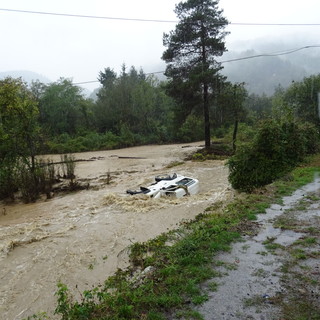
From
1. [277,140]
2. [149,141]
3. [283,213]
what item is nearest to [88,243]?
[283,213]

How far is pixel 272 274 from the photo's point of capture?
14.1 ft

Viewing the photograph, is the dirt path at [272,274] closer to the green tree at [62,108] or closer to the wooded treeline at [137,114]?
the wooded treeline at [137,114]

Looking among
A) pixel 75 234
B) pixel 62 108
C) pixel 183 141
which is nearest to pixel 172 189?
pixel 75 234

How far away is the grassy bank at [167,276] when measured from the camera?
3.61 metres

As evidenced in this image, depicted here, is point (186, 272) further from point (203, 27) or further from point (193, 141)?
point (193, 141)

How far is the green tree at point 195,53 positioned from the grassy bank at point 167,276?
52.5ft

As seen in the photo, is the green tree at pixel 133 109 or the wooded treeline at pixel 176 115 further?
the green tree at pixel 133 109

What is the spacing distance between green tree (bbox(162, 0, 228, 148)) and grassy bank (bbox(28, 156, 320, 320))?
1601 centimetres

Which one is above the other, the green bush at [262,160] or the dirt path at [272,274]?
the green bush at [262,160]

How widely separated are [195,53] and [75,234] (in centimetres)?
1872

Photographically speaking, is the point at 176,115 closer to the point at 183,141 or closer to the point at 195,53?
the point at 195,53

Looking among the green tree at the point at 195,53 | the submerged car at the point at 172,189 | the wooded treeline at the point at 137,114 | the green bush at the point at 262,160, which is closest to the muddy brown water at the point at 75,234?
the submerged car at the point at 172,189

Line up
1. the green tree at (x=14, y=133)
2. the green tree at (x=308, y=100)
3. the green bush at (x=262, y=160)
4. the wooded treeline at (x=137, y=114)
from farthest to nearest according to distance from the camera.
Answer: the wooded treeline at (x=137, y=114) → the green tree at (x=308, y=100) → the green tree at (x=14, y=133) → the green bush at (x=262, y=160)

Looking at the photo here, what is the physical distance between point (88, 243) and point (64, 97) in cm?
3579
